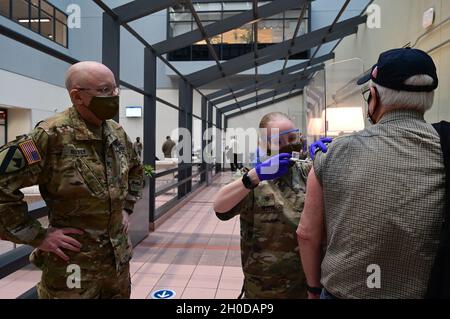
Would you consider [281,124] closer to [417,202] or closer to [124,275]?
[417,202]

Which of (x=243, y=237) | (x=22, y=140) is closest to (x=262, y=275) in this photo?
(x=243, y=237)

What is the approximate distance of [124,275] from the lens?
5.26 feet

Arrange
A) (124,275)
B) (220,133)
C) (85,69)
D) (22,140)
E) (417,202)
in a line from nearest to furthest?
(417,202)
(22,140)
(85,69)
(124,275)
(220,133)

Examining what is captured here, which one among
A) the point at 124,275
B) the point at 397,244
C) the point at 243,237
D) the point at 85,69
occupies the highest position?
the point at 85,69

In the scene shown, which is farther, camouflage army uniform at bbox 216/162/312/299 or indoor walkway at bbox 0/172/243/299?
indoor walkway at bbox 0/172/243/299

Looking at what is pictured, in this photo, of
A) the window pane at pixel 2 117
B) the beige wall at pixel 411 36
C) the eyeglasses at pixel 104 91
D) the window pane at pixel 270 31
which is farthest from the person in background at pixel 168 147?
the eyeglasses at pixel 104 91

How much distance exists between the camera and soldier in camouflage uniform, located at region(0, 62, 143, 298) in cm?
131

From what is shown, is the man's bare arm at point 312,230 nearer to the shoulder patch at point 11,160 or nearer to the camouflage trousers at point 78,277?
the camouflage trousers at point 78,277

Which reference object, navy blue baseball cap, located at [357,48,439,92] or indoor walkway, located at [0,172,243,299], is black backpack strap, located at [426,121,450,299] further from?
Result: indoor walkway, located at [0,172,243,299]

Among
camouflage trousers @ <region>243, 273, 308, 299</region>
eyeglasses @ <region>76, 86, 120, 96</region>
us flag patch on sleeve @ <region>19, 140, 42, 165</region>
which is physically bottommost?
camouflage trousers @ <region>243, 273, 308, 299</region>

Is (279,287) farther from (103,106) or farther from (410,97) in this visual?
(103,106)

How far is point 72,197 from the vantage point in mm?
1409

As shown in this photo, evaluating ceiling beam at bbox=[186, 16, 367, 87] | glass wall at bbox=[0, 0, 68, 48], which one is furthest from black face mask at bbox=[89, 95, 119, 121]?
glass wall at bbox=[0, 0, 68, 48]

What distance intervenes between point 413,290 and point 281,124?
0.85 meters
